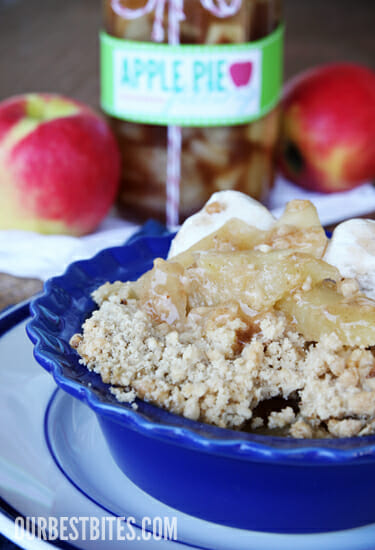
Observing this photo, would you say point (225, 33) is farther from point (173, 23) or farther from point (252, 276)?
point (252, 276)

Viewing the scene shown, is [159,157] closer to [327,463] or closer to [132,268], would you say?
[132,268]

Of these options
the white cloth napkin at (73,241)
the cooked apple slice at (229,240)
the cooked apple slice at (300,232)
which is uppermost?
the cooked apple slice at (300,232)


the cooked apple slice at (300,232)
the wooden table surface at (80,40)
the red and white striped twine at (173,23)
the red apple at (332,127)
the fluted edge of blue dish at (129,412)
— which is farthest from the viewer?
the wooden table surface at (80,40)

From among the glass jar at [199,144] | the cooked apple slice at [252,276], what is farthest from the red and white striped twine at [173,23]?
the cooked apple slice at [252,276]

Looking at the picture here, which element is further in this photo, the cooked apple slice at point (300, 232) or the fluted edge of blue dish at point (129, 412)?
the cooked apple slice at point (300, 232)

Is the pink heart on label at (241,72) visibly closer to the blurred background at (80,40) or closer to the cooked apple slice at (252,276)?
the cooked apple slice at (252,276)

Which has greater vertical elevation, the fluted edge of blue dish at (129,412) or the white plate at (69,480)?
the fluted edge of blue dish at (129,412)

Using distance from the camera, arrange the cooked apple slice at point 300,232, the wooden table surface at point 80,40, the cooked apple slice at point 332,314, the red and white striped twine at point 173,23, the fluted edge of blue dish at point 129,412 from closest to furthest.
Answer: the fluted edge of blue dish at point 129,412
the cooked apple slice at point 332,314
the cooked apple slice at point 300,232
the red and white striped twine at point 173,23
the wooden table surface at point 80,40

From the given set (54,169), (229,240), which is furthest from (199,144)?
(229,240)

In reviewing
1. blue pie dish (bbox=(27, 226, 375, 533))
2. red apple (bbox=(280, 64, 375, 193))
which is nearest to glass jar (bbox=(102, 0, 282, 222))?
red apple (bbox=(280, 64, 375, 193))
